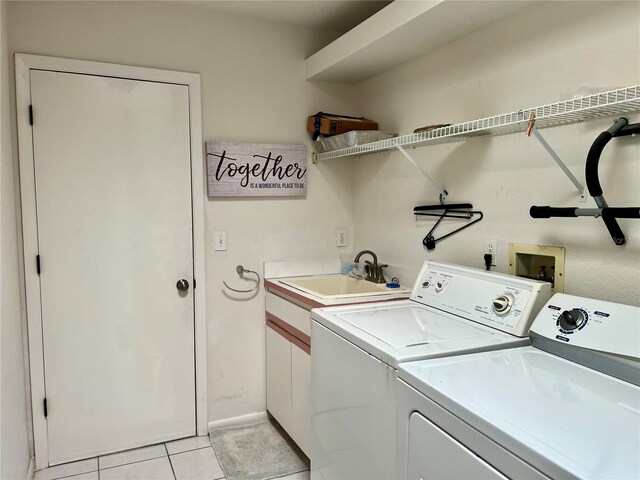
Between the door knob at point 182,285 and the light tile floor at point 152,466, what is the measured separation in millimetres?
906

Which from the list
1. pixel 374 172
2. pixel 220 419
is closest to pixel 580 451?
pixel 374 172

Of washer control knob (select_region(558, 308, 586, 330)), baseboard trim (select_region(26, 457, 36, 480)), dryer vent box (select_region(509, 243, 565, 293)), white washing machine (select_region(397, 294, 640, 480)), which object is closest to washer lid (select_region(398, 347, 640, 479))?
white washing machine (select_region(397, 294, 640, 480))

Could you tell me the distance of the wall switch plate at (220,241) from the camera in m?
2.66

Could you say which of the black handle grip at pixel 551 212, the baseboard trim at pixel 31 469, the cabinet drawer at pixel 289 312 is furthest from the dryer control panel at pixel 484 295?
the baseboard trim at pixel 31 469

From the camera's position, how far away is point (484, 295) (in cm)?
170

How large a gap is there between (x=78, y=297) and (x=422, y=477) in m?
1.99

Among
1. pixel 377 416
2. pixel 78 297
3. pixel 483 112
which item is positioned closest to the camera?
pixel 377 416

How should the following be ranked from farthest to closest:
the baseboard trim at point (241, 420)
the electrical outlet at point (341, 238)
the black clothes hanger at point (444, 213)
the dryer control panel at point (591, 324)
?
the electrical outlet at point (341, 238), the baseboard trim at point (241, 420), the black clothes hanger at point (444, 213), the dryer control panel at point (591, 324)

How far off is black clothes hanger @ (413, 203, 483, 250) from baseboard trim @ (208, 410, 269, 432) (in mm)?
1520

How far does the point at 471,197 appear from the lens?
2.05m

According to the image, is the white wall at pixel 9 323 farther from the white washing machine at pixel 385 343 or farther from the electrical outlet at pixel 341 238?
the electrical outlet at pixel 341 238

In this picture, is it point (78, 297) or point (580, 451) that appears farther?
point (78, 297)

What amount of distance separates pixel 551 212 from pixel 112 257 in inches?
83.7

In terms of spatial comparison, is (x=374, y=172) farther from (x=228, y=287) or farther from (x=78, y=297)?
(x=78, y=297)
